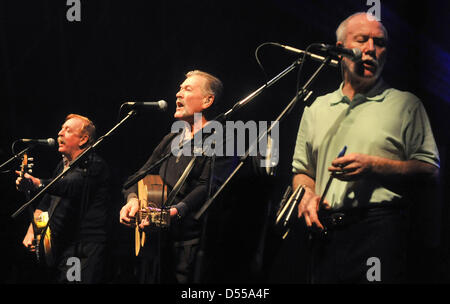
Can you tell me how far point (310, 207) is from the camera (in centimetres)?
264

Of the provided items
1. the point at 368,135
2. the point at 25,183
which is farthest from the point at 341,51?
the point at 25,183

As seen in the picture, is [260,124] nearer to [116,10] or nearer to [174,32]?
[174,32]

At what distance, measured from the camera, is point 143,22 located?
13.9 ft

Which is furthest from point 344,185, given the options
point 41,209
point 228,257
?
point 41,209

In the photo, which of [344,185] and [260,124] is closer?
[344,185]

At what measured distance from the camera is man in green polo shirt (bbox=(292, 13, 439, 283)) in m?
2.55

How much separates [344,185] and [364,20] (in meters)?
0.97

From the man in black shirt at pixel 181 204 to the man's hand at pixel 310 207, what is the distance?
0.55 meters

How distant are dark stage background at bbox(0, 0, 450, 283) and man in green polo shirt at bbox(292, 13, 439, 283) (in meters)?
0.55

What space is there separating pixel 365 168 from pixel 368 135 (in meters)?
0.27

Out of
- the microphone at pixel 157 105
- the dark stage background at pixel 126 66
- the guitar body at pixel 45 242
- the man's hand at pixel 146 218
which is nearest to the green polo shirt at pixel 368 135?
the dark stage background at pixel 126 66

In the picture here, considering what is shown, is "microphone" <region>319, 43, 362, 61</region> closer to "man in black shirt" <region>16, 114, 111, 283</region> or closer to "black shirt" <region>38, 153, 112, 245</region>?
"man in black shirt" <region>16, 114, 111, 283</region>

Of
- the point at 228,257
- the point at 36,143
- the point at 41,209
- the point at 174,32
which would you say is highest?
the point at 174,32

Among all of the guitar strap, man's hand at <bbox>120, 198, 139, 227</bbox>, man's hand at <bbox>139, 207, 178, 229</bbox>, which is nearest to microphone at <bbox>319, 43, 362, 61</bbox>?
the guitar strap
